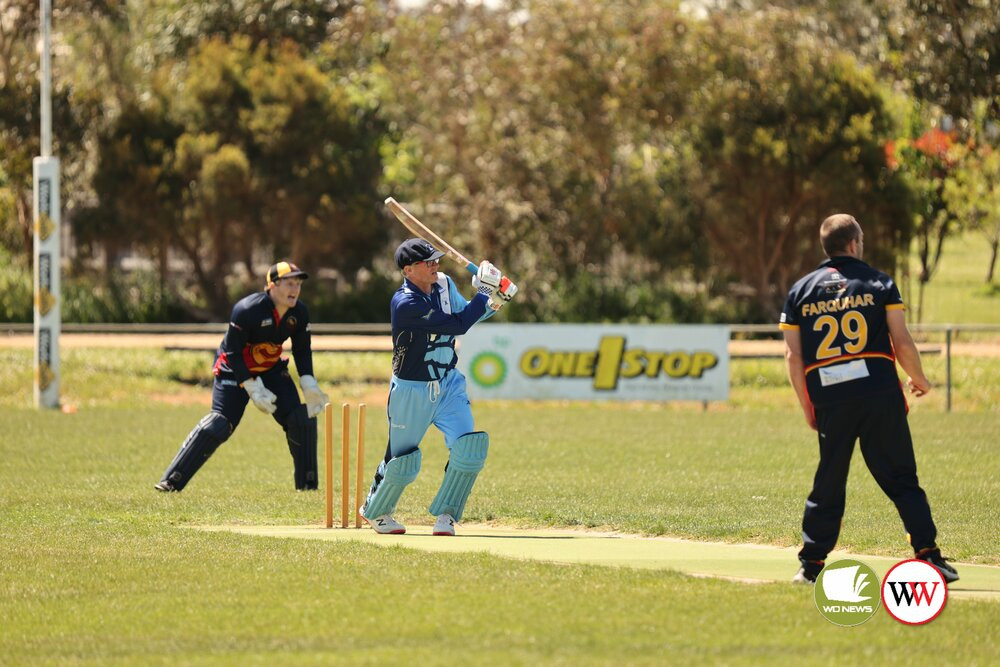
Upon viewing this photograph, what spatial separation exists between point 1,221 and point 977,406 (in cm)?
2701

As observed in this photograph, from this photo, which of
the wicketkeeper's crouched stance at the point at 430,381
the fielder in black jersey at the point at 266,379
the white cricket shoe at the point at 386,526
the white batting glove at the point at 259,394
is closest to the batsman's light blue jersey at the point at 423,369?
the wicketkeeper's crouched stance at the point at 430,381

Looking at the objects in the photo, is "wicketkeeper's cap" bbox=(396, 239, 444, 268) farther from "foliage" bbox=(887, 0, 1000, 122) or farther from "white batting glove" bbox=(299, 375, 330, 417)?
"foliage" bbox=(887, 0, 1000, 122)

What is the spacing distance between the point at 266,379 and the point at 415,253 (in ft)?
11.8

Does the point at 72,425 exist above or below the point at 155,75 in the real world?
below

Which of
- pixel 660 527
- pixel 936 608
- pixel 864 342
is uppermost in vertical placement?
pixel 864 342

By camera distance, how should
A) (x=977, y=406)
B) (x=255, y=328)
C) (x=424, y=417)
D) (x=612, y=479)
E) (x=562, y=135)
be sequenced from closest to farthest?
(x=424, y=417) → (x=255, y=328) → (x=612, y=479) → (x=977, y=406) → (x=562, y=135)

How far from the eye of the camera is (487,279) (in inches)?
405

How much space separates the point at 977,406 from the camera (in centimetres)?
2456

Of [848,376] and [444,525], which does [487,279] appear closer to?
[444,525]

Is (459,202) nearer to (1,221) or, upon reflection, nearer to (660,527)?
(1,221)

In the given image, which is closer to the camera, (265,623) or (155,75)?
(265,623)

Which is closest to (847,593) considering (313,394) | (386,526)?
(386,526)

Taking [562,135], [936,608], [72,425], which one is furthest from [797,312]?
[562,135]

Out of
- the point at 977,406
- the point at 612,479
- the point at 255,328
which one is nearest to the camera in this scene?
the point at 255,328
